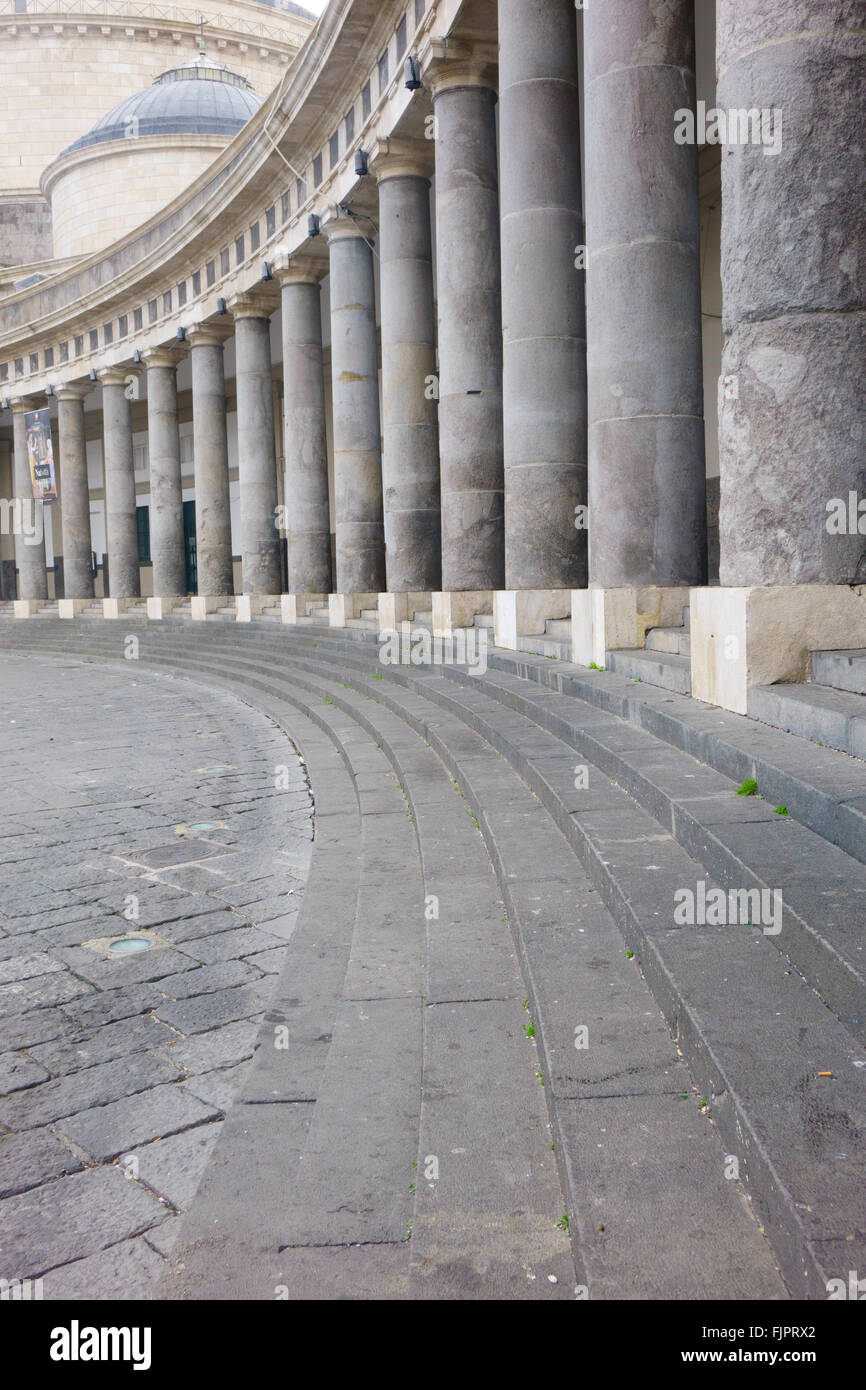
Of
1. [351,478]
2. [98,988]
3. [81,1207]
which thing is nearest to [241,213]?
[351,478]

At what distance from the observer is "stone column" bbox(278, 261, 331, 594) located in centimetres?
1867

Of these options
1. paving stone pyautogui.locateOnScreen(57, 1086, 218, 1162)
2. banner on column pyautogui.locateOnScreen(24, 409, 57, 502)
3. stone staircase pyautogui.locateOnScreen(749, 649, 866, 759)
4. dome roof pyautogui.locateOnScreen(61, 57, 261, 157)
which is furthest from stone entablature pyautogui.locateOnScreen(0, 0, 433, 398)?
paving stone pyautogui.locateOnScreen(57, 1086, 218, 1162)

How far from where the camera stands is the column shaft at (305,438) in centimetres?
1867

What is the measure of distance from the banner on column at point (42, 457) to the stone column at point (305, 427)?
11093mm

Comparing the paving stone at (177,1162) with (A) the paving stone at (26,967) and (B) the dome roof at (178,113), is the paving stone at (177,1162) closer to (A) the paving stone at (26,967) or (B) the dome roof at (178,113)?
(A) the paving stone at (26,967)

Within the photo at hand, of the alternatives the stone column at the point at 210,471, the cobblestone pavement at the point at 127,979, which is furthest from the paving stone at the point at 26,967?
the stone column at the point at 210,471

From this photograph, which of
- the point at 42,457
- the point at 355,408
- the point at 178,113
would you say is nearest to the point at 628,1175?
the point at 355,408

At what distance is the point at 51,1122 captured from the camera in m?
3.25

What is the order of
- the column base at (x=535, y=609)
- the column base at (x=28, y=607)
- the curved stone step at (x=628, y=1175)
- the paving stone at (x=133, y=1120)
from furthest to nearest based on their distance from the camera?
the column base at (x=28, y=607) < the column base at (x=535, y=609) < the paving stone at (x=133, y=1120) < the curved stone step at (x=628, y=1175)

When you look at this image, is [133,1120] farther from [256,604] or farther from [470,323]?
Result: [256,604]

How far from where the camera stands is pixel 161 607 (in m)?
24.6

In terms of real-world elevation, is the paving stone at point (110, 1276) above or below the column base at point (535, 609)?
below

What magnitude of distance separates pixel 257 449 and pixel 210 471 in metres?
2.49
